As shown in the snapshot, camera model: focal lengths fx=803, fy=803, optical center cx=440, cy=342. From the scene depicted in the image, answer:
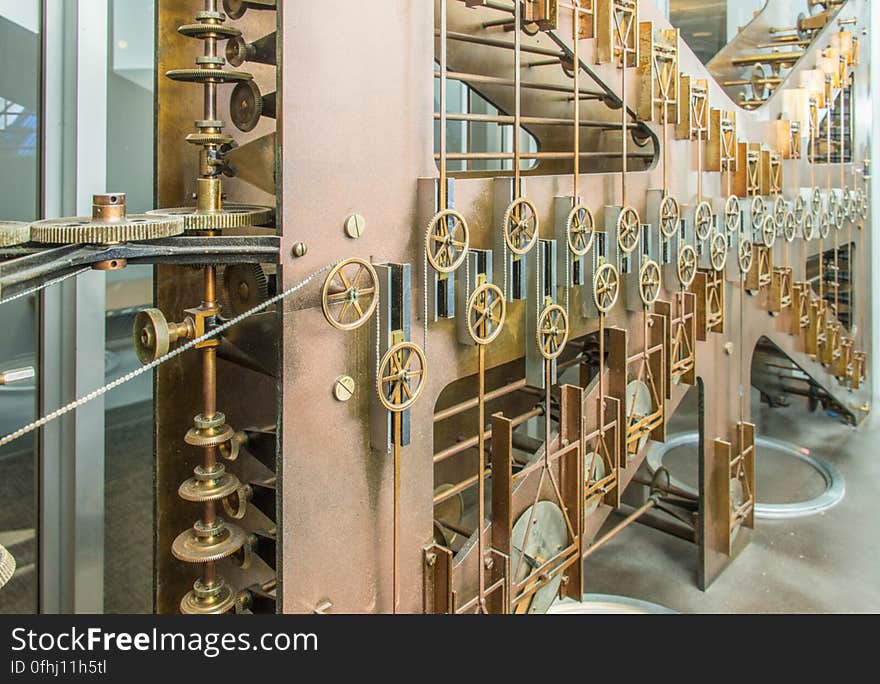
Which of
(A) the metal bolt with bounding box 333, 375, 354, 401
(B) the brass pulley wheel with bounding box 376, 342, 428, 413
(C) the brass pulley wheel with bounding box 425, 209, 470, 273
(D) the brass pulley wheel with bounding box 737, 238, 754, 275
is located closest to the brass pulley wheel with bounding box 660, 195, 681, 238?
(D) the brass pulley wheel with bounding box 737, 238, 754, 275

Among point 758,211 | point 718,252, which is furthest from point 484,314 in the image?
point 758,211

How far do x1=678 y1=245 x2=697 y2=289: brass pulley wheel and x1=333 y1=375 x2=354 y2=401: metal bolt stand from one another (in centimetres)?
158

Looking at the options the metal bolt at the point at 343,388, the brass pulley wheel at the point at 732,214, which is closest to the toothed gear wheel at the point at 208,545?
the metal bolt at the point at 343,388

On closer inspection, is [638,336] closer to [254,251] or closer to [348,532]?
[348,532]

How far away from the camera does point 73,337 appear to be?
6.97 ft

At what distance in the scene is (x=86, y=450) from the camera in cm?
219

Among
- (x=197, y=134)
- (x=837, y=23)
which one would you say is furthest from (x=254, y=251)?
(x=837, y=23)

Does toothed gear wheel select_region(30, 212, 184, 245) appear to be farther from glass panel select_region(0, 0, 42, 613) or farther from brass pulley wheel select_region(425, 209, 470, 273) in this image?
glass panel select_region(0, 0, 42, 613)

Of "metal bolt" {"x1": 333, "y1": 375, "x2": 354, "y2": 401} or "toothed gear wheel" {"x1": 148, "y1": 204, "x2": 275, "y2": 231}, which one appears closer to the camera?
"toothed gear wheel" {"x1": 148, "y1": 204, "x2": 275, "y2": 231}

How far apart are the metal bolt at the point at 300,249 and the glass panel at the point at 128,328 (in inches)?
40.7

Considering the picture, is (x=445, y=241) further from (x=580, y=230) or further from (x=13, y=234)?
(x=13, y=234)

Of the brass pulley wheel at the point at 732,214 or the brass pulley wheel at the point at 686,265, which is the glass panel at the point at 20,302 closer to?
the brass pulley wheel at the point at 686,265

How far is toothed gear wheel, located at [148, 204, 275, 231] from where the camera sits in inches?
54.2

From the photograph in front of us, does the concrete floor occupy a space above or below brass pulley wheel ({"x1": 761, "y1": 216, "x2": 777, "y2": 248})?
below
